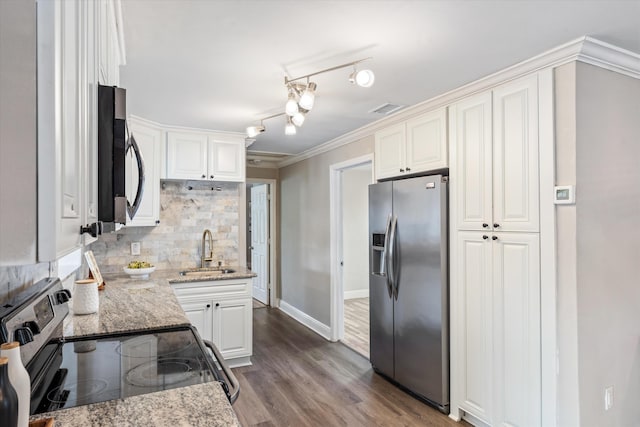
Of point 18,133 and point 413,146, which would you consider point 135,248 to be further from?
point 18,133

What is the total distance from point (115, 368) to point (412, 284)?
2.24 meters

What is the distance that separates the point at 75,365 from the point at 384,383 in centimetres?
261

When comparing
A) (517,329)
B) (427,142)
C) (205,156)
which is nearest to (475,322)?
(517,329)

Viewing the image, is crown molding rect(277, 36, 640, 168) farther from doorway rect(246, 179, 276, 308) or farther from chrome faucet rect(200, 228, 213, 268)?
doorway rect(246, 179, 276, 308)

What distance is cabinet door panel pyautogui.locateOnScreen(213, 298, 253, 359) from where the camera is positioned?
359cm

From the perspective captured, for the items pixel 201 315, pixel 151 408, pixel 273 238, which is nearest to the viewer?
pixel 151 408

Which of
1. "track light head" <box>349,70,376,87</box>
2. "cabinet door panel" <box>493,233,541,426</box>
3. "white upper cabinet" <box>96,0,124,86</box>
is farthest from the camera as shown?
"cabinet door panel" <box>493,233,541,426</box>

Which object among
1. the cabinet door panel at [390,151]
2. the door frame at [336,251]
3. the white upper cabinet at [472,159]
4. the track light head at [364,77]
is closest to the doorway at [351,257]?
the door frame at [336,251]

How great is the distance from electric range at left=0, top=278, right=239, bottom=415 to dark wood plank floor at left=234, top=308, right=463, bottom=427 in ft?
5.12

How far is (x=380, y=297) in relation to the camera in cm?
337

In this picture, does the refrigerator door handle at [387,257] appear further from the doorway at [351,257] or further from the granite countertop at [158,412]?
the granite countertop at [158,412]

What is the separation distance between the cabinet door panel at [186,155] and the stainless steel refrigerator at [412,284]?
5.88 feet

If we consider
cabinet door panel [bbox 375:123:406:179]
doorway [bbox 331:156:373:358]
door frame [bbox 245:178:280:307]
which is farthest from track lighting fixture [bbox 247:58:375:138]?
door frame [bbox 245:178:280:307]

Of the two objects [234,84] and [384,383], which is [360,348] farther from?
[234,84]
